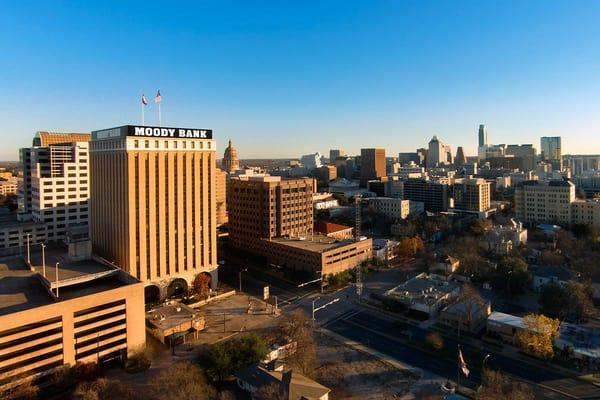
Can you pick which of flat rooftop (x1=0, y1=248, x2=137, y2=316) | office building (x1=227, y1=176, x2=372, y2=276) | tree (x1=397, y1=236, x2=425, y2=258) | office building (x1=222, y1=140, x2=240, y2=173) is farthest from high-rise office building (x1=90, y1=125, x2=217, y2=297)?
office building (x1=222, y1=140, x2=240, y2=173)

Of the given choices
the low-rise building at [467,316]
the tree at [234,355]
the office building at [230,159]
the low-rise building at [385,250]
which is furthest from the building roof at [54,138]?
the office building at [230,159]

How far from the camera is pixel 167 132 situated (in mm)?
58094

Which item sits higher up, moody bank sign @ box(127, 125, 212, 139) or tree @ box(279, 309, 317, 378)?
moody bank sign @ box(127, 125, 212, 139)

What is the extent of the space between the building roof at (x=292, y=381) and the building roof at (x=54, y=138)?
76.7 m

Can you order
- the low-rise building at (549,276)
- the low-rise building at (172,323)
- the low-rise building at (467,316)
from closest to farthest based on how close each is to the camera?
the low-rise building at (172,323) → the low-rise building at (467,316) → the low-rise building at (549,276)

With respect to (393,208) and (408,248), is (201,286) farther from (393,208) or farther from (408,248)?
(393,208)

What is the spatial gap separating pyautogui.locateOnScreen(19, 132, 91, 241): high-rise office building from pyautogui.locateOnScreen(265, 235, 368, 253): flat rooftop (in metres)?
40.8

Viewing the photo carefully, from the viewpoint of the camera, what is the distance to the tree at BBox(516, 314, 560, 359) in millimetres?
40406

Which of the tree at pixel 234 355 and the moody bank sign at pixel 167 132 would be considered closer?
the tree at pixel 234 355

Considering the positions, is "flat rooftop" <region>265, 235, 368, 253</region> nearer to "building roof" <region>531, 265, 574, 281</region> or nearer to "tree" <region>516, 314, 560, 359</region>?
"building roof" <region>531, 265, 574, 281</region>

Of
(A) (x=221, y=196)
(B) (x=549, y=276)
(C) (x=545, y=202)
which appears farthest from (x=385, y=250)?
(A) (x=221, y=196)

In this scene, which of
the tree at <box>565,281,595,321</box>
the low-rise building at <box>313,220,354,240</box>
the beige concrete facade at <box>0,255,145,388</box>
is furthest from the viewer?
the low-rise building at <box>313,220,354,240</box>

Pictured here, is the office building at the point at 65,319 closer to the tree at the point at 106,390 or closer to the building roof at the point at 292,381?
the tree at the point at 106,390

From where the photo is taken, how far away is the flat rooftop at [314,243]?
69.5m
